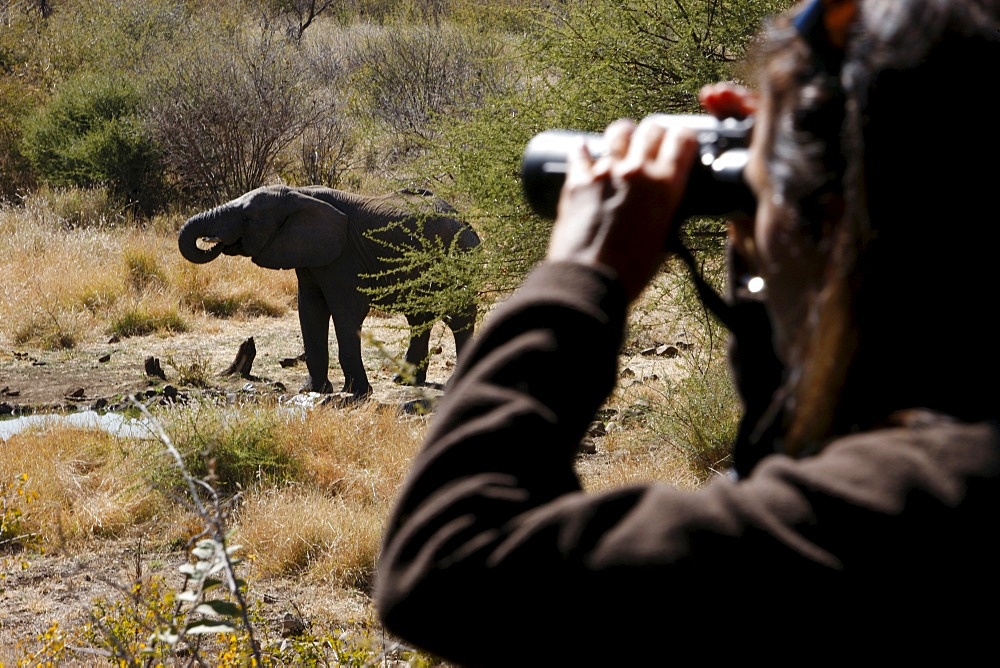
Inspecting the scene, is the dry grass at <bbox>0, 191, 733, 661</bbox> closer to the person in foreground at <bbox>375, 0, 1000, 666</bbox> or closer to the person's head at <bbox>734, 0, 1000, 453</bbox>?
the person in foreground at <bbox>375, 0, 1000, 666</bbox>

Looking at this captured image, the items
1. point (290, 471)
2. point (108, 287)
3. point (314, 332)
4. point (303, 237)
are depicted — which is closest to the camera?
point (290, 471)

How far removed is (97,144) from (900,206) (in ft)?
58.7

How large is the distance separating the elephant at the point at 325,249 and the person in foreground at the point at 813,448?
7.99m

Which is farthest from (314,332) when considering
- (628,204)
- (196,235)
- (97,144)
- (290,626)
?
(97,144)

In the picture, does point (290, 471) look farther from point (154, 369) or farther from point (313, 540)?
point (154, 369)

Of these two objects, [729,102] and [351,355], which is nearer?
[729,102]

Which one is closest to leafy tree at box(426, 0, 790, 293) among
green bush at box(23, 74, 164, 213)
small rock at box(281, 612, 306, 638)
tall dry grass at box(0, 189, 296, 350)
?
small rock at box(281, 612, 306, 638)

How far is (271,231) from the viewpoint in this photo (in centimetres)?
923

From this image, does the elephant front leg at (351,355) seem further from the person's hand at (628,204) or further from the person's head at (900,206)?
the person's head at (900,206)

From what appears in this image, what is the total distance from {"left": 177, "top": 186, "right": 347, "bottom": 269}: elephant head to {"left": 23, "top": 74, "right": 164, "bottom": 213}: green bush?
27.9 ft

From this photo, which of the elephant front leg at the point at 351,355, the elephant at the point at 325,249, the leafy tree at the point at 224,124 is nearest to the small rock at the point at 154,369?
the elephant at the point at 325,249

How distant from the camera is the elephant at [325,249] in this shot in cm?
915

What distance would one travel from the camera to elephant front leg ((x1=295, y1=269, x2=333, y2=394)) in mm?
9336

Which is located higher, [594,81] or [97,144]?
[594,81]
